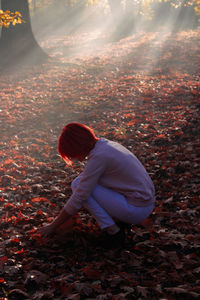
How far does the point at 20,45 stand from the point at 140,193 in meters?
14.2

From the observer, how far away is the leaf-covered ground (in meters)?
3.21

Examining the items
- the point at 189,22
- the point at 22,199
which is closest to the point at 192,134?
the point at 22,199

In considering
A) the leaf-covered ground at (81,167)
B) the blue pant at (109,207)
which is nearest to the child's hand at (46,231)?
the leaf-covered ground at (81,167)

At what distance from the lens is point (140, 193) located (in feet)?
11.8

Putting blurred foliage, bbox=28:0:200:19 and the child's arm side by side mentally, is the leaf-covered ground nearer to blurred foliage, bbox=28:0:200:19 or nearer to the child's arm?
the child's arm

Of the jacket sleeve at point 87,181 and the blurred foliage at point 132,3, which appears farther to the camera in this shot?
the blurred foliage at point 132,3

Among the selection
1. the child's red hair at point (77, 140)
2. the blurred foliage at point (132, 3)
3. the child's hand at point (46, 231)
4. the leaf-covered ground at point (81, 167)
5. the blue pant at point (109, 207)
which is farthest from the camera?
the blurred foliage at point (132, 3)

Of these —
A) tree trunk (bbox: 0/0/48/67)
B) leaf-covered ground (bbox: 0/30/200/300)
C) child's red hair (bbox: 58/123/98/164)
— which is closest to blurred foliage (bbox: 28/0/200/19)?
tree trunk (bbox: 0/0/48/67)

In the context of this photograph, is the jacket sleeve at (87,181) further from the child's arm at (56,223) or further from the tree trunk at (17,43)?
the tree trunk at (17,43)

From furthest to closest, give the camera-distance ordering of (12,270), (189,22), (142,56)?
(189,22) < (142,56) < (12,270)

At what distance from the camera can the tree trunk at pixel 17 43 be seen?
52.0 feet

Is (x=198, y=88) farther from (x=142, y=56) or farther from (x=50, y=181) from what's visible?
(x=142, y=56)

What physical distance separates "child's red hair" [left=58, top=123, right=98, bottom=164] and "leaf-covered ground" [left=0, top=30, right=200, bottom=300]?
1.14 metres

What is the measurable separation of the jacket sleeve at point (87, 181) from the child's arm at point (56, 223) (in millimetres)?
65
